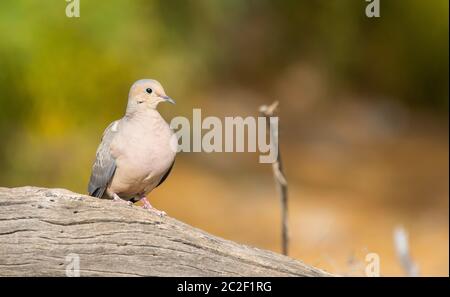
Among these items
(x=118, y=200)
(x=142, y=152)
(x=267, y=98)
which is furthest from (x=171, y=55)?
(x=142, y=152)

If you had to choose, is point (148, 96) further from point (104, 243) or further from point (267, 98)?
point (267, 98)

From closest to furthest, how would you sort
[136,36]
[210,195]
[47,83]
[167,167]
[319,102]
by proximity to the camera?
[167,167] → [47,83] → [136,36] → [210,195] → [319,102]

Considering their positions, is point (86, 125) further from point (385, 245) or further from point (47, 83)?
point (385, 245)

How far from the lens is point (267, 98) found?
26.3 feet

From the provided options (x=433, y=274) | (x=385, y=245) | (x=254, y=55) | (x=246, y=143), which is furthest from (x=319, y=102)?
(x=433, y=274)

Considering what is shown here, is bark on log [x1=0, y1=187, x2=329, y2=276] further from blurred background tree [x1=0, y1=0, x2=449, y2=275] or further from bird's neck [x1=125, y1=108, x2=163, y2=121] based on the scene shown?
blurred background tree [x1=0, y1=0, x2=449, y2=275]

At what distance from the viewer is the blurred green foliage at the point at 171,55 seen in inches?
199

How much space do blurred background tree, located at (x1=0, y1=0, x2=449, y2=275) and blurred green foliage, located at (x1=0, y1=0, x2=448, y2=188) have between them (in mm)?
11

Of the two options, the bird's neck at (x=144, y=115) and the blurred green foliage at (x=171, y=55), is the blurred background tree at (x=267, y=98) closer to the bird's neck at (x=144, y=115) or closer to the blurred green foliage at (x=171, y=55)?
the blurred green foliage at (x=171, y=55)

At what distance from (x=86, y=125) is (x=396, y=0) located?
313 cm

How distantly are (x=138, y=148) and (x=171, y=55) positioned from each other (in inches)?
129

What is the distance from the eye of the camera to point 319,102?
26.3 feet
